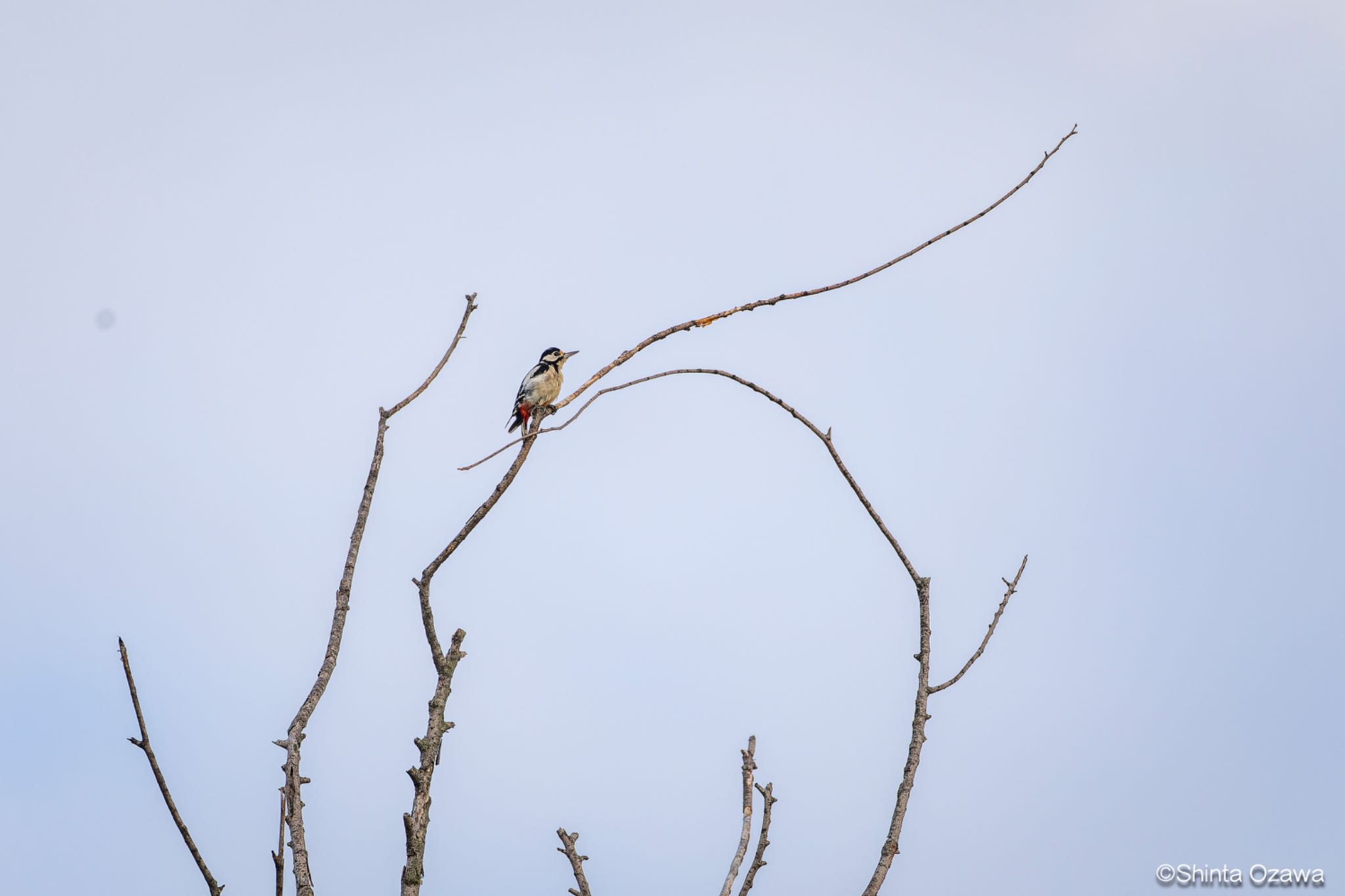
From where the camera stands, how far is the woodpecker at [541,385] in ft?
39.6

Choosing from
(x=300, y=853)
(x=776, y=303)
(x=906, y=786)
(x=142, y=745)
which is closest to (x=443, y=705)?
(x=300, y=853)

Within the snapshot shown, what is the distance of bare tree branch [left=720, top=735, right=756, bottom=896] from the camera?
3.18 meters

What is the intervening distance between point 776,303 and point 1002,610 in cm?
116

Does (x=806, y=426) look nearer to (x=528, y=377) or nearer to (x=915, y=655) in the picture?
(x=915, y=655)

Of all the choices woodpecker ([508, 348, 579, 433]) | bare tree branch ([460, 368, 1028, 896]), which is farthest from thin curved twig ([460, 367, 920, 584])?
woodpecker ([508, 348, 579, 433])

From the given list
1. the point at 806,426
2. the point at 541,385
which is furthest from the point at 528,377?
the point at 806,426

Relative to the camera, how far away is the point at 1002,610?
146 inches

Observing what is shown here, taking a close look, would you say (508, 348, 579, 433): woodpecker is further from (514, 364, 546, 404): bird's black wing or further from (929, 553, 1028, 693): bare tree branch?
(929, 553, 1028, 693): bare tree branch

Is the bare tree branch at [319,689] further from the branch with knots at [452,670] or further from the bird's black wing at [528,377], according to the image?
the bird's black wing at [528,377]

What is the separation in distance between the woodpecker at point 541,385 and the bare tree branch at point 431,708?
8.10 m

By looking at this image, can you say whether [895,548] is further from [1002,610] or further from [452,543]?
[452,543]

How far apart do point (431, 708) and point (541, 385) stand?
29.6 ft

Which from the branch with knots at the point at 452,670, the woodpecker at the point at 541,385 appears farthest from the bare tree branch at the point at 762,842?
the woodpecker at the point at 541,385

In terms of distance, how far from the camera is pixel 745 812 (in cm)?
340
